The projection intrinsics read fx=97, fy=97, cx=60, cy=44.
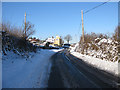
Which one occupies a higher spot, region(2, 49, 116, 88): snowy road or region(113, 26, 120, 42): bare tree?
region(113, 26, 120, 42): bare tree

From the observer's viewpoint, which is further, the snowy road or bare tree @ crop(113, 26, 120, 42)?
bare tree @ crop(113, 26, 120, 42)


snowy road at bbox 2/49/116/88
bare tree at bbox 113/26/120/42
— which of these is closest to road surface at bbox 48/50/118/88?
snowy road at bbox 2/49/116/88

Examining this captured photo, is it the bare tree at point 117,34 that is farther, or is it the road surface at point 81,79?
the bare tree at point 117,34

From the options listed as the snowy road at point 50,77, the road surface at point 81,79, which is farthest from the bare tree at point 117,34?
the road surface at point 81,79

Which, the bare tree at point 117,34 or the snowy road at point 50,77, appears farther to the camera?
the bare tree at point 117,34

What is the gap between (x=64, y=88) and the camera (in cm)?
437

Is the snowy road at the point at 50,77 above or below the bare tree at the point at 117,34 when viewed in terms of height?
below

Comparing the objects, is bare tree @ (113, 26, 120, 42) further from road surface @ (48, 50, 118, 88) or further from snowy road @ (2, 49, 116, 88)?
road surface @ (48, 50, 118, 88)

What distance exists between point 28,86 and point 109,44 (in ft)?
34.1

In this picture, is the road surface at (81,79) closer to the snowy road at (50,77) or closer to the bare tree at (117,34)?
the snowy road at (50,77)

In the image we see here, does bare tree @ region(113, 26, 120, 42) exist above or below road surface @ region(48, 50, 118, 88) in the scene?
above

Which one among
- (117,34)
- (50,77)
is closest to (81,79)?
(50,77)

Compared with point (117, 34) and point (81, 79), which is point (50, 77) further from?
point (117, 34)

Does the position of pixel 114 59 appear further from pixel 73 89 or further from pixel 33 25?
pixel 33 25
